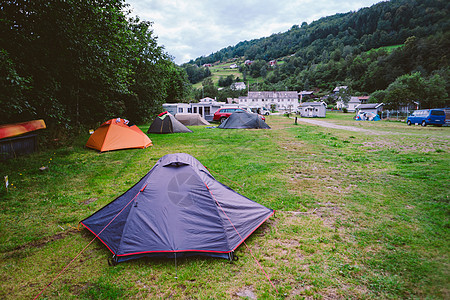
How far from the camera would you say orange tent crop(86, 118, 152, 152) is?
35.0 ft

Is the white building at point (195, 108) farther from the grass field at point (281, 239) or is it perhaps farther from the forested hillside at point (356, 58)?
the forested hillside at point (356, 58)

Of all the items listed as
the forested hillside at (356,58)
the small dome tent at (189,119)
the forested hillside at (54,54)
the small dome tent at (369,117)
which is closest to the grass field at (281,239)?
the forested hillside at (54,54)

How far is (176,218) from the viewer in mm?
3533

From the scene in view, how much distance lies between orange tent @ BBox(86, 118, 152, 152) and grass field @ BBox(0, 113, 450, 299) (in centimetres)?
322

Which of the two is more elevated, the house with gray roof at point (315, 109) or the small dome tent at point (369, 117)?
the house with gray roof at point (315, 109)

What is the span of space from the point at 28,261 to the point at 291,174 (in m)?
6.09

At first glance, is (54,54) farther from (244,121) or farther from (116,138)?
(244,121)

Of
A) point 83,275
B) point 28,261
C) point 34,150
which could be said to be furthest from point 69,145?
point 83,275

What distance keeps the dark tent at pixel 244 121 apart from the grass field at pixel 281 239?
1123cm

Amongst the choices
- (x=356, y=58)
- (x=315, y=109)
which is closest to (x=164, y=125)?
Answer: (x=315, y=109)

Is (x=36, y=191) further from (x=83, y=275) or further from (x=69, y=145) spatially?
(x=69, y=145)

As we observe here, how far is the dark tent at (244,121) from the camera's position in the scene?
1859 centimetres

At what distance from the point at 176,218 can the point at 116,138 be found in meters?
8.70

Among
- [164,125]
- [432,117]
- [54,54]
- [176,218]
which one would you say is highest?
[54,54]
